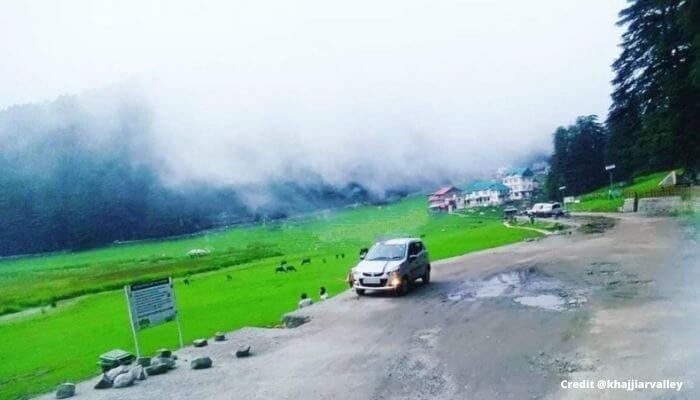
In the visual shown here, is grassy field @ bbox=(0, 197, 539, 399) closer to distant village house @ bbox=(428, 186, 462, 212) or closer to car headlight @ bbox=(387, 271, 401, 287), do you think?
car headlight @ bbox=(387, 271, 401, 287)

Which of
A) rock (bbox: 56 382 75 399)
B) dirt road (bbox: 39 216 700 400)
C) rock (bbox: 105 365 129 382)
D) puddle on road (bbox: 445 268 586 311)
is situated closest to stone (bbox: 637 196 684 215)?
dirt road (bbox: 39 216 700 400)

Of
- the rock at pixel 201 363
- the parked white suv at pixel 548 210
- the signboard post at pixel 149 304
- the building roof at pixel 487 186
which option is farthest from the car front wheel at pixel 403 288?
the building roof at pixel 487 186

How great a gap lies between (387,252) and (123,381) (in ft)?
35.6

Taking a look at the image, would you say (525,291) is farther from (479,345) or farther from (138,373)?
(138,373)

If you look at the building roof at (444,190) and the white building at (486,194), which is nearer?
the white building at (486,194)

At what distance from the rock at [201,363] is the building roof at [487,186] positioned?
103 m

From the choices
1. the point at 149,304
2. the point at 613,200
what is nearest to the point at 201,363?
the point at 149,304

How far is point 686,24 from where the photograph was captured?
2150 centimetres

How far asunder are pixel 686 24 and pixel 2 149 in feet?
460

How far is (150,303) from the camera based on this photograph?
1236cm

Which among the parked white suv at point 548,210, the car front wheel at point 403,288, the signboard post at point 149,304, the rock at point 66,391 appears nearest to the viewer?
the rock at point 66,391

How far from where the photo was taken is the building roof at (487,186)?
4240 inches

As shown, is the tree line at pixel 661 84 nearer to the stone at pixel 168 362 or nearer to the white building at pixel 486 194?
the stone at pixel 168 362

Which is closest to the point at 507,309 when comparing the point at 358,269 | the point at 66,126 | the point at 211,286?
the point at 358,269
